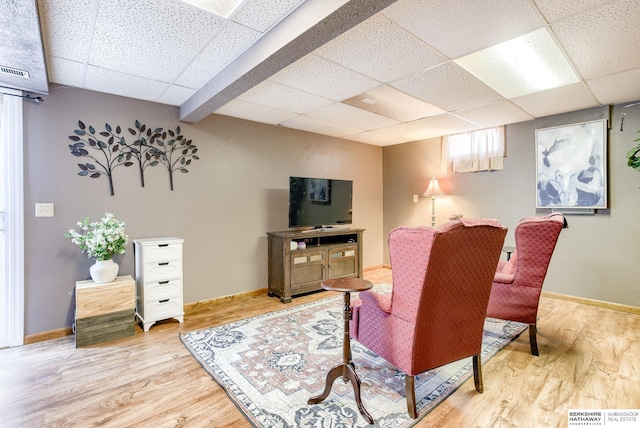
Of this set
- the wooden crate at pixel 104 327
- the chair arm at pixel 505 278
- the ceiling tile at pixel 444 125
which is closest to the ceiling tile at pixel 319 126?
the ceiling tile at pixel 444 125

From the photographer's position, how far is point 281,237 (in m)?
3.82

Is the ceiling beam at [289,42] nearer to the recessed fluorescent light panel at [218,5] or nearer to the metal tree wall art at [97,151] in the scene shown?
the recessed fluorescent light panel at [218,5]

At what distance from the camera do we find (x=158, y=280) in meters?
3.00

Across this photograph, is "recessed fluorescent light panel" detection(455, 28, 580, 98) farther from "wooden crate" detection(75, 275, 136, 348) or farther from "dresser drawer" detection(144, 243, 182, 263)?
"wooden crate" detection(75, 275, 136, 348)

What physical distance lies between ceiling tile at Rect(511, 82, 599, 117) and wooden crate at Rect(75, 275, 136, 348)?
438cm

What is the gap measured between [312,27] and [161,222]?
105 inches

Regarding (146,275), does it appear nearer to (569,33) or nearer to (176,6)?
(176,6)

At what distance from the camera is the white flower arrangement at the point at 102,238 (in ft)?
8.86

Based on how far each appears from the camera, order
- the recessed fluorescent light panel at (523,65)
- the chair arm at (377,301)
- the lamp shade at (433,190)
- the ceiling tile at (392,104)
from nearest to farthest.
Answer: the chair arm at (377,301) → the recessed fluorescent light panel at (523,65) → the ceiling tile at (392,104) → the lamp shade at (433,190)

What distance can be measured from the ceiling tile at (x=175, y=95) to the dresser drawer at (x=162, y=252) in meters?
1.52

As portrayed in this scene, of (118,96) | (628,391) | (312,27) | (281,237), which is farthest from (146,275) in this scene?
(628,391)

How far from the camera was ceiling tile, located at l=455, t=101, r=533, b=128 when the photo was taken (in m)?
3.53

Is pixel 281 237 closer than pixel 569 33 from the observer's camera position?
No

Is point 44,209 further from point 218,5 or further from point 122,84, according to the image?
point 218,5
